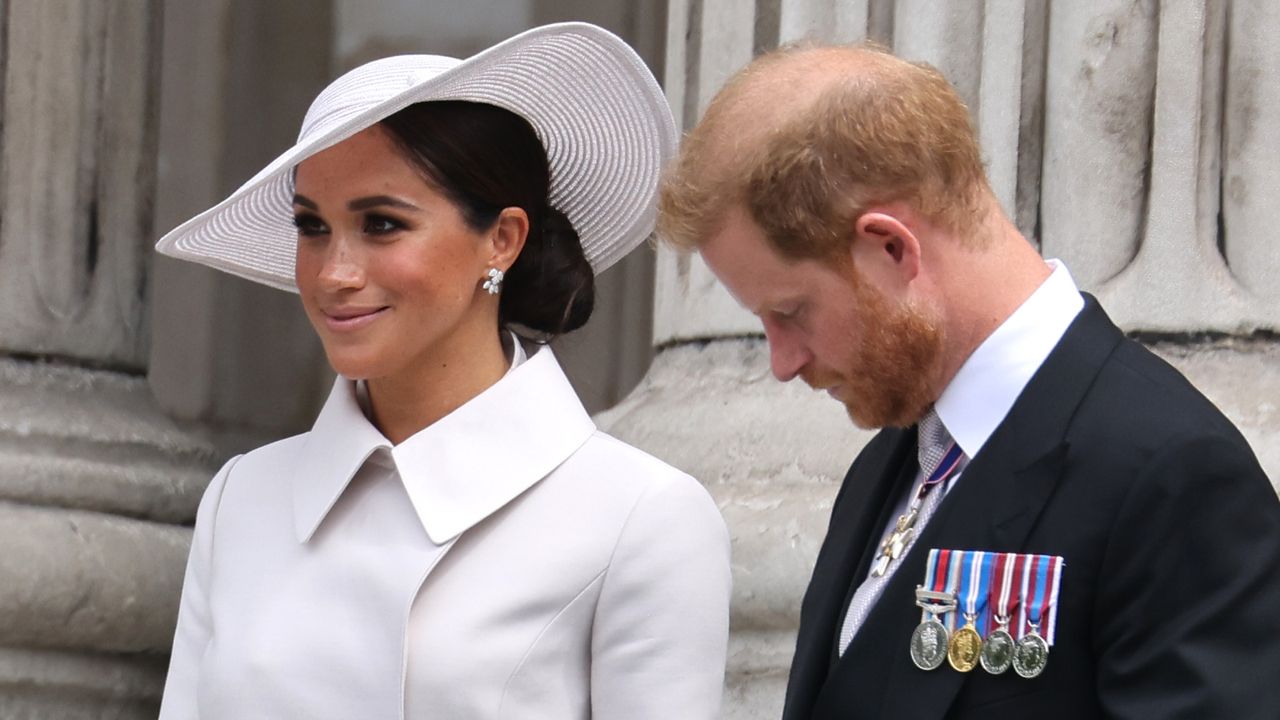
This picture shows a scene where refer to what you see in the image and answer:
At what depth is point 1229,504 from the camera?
1.65 metres

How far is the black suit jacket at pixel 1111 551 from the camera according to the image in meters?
1.62

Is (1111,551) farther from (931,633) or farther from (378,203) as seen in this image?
(378,203)

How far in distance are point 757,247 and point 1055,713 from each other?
1.69 ft

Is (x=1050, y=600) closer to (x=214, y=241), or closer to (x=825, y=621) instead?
(x=825, y=621)

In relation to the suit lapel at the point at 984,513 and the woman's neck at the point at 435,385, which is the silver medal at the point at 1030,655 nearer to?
the suit lapel at the point at 984,513

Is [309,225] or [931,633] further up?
Result: [309,225]

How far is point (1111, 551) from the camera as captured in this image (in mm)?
1687

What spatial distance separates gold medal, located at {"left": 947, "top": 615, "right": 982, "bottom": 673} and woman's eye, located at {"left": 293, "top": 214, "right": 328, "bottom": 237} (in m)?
0.97

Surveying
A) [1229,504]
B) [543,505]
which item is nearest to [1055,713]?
[1229,504]

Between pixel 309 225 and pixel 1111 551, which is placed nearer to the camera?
pixel 1111 551

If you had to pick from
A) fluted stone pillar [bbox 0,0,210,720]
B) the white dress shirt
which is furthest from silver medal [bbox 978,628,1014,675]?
fluted stone pillar [bbox 0,0,210,720]

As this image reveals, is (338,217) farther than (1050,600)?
Yes

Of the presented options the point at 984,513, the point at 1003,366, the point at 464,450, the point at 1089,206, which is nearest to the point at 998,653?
the point at 984,513

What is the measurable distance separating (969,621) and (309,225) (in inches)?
39.5
